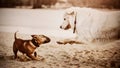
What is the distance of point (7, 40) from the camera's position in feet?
8.80

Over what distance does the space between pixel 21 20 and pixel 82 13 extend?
24.3 inches

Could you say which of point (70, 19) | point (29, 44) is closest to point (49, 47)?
point (29, 44)

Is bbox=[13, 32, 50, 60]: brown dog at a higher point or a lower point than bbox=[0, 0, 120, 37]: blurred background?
lower

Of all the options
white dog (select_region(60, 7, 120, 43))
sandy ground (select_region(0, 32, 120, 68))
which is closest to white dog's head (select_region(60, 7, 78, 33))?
white dog (select_region(60, 7, 120, 43))

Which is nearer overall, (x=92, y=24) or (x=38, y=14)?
(x=92, y=24)

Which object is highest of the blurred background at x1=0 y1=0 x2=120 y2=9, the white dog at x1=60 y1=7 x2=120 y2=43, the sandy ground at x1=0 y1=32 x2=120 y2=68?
the blurred background at x1=0 y1=0 x2=120 y2=9

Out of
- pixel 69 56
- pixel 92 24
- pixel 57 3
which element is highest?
pixel 57 3

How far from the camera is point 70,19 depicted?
8.38ft

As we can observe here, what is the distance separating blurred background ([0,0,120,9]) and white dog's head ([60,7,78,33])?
5cm

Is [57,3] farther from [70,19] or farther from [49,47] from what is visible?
[49,47]

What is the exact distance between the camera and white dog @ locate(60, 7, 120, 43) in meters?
2.49

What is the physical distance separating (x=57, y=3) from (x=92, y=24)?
1.31ft

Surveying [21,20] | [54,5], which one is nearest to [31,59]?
[21,20]

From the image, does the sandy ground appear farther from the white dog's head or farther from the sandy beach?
the white dog's head
